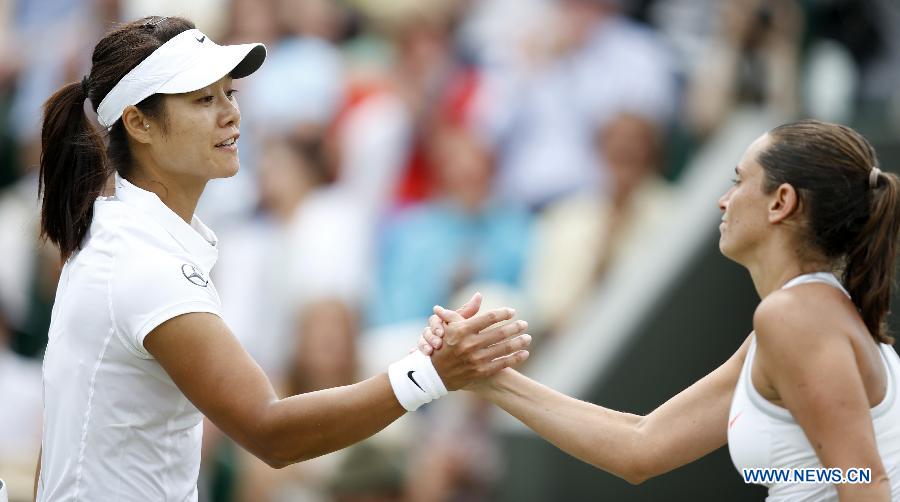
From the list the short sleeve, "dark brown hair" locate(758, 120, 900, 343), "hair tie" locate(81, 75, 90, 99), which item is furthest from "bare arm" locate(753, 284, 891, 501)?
"hair tie" locate(81, 75, 90, 99)

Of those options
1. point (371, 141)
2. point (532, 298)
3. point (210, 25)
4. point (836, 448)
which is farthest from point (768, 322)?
point (210, 25)

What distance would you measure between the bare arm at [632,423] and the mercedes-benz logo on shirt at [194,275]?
553 millimetres

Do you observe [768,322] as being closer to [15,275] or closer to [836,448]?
[836,448]

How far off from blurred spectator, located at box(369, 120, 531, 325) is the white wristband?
3.79 meters

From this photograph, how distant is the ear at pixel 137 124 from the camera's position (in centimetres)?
305

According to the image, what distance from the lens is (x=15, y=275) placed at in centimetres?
801

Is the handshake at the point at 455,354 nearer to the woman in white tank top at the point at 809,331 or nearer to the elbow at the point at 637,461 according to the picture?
the woman in white tank top at the point at 809,331

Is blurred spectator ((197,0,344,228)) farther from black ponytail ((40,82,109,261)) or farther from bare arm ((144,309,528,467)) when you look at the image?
bare arm ((144,309,528,467))

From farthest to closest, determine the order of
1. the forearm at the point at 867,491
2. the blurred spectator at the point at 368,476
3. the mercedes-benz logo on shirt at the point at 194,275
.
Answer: the blurred spectator at the point at 368,476 → the mercedes-benz logo on shirt at the point at 194,275 → the forearm at the point at 867,491

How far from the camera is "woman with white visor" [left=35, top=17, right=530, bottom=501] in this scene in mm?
2793

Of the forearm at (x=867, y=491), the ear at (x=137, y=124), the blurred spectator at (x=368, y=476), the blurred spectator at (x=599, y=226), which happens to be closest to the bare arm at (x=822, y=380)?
the forearm at (x=867, y=491)

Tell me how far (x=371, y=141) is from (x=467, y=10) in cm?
96

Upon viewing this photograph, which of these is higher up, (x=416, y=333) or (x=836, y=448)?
(x=836, y=448)

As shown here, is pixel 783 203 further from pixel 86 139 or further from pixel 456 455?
pixel 456 455
